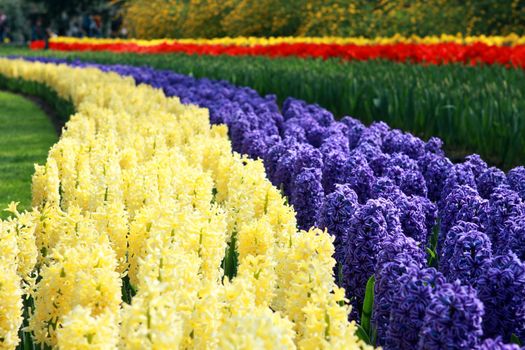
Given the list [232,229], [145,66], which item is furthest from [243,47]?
[232,229]

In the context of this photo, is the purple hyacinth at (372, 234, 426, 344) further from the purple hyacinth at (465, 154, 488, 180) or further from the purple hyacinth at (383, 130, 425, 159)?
the purple hyacinth at (383, 130, 425, 159)

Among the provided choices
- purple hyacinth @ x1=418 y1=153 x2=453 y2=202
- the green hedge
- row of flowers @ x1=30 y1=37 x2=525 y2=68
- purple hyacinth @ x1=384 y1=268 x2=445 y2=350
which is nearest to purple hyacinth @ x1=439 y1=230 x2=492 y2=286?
purple hyacinth @ x1=384 y1=268 x2=445 y2=350

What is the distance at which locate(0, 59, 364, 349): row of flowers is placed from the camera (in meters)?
1.92

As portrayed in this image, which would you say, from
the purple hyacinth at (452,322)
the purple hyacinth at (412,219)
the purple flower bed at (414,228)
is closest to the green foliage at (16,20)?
the purple flower bed at (414,228)

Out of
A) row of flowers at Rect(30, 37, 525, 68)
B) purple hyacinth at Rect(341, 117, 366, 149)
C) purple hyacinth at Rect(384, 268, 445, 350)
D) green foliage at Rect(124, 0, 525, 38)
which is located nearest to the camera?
purple hyacinth at Rect(384, 268, 445, 350)

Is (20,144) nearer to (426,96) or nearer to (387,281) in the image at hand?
(426,96)

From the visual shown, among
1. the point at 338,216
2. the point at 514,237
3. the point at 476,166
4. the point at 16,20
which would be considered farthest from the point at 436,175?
the point at 16,20

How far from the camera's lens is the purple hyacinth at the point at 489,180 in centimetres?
409

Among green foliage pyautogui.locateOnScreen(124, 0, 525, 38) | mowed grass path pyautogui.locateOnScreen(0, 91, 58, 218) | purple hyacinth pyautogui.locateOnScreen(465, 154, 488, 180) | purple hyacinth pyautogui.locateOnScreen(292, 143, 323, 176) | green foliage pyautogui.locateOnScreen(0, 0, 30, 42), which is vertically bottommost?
green foliage pyautogui.locateOnScreen(0, 0, 30, 42)

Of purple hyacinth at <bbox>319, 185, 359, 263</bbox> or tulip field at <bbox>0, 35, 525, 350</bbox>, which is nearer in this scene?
tulip field at <bbox>0, 35, 525, 350</bbox>

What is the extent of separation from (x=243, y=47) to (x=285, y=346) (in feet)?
51.3

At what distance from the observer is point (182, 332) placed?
2.09 meters

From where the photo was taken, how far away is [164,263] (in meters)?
2.23

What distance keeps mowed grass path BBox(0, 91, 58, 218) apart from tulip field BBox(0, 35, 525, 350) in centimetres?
36
